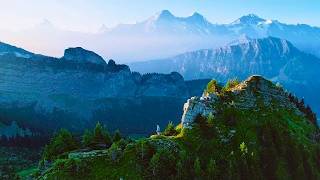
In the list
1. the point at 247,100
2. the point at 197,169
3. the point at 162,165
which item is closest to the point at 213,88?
the point at 247,100

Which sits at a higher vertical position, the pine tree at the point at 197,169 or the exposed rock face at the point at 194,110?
the exposed rock face at the point at 194,110

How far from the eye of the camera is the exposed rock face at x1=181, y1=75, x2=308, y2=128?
101 m

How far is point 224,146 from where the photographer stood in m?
95.6

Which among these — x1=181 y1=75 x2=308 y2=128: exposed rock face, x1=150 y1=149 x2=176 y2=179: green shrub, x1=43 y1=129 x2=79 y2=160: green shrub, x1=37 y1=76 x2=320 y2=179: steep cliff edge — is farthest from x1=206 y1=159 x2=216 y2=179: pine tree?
x1=43 y1=129 x2=79 y2=160: green shrub

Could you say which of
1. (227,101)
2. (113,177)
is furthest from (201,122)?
(113,177)

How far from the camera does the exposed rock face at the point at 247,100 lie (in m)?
101

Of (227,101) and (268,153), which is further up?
(227,101)

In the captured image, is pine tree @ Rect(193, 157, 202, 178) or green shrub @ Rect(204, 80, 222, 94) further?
green shrub @ Rect(204, 80, 222, 94)

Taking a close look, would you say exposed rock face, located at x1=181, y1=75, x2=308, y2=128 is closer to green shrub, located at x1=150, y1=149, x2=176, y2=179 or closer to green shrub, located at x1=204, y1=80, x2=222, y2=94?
green shrub, located at x1=204, y1=80, x2=222, y2=94

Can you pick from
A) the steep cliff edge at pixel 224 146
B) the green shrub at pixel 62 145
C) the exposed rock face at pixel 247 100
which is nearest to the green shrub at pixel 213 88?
the steep cliff edge at pixel 224 146

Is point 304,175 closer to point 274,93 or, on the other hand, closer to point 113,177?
point 274,93

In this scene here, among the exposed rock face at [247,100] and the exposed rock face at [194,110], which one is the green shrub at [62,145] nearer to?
the exposed rock face at [247,100]

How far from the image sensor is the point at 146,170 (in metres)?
86.3

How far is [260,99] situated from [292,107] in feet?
30.0
